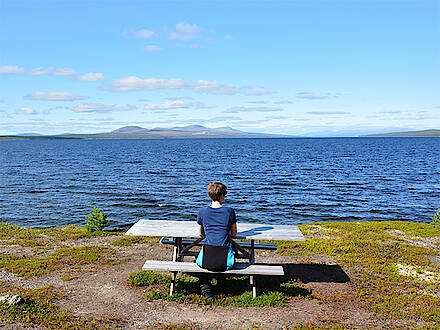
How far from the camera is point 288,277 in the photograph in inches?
375

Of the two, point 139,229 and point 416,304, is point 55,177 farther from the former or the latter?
point 416,304

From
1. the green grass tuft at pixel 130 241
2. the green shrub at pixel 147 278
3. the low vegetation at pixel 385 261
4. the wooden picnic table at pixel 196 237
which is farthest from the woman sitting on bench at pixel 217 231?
the green grass tuft at pixel 130 241

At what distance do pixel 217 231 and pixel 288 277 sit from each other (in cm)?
319

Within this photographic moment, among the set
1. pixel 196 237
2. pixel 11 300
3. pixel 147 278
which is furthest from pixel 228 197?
pixel 11 300

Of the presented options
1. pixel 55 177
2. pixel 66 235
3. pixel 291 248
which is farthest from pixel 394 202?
pixel 55 177

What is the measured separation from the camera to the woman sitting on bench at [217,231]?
7465mm

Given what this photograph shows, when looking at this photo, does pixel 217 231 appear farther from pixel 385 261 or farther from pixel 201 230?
pixel 385 261

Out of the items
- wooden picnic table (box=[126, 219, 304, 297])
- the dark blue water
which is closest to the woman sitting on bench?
wooden picnic table (box=[126, 219, 304, 297])

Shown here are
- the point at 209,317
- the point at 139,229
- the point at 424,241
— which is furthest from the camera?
the point at 424,241

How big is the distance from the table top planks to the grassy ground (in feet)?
4.46

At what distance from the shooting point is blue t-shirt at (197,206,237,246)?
7539mm

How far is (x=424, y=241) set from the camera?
13898 mm

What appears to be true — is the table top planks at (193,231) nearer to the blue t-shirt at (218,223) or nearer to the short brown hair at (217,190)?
the blue t-shirt at (218,223)

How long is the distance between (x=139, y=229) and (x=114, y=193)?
26569mm
